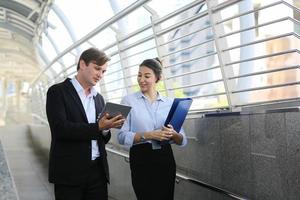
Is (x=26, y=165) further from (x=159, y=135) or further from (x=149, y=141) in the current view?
(x=159, y=135)

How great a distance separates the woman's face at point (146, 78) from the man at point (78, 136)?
400 millimetres

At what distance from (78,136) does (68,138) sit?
0.25 ft

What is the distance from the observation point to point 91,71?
8.71 feet

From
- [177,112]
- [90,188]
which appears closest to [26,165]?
[90,188]

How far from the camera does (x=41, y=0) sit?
10.3m

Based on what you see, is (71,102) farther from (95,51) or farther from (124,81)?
(124,81)

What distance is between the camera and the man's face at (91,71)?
2.65 m

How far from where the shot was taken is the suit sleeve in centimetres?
254

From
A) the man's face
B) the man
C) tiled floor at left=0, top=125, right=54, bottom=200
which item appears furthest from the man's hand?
tiled floor at left=0, top=125, right=54, bottom=200

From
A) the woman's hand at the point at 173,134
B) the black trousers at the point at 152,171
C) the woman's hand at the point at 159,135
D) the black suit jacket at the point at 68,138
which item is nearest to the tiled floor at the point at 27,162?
the black suit jacket at the point at 68,138

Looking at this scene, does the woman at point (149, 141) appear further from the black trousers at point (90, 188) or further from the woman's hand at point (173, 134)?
the black trousers at point (90, 188)

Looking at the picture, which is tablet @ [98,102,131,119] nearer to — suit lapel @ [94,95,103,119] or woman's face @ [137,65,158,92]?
suit lapel @ [94,95,103,119]

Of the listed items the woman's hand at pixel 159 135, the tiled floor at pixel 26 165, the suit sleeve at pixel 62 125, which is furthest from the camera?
the tiled floor at pixel 26 165

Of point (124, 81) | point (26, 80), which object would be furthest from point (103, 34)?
point (26, 80)
